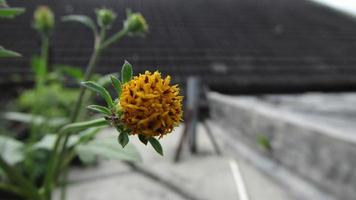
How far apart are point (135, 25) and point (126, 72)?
0.61 m

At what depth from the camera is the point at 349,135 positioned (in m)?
1.77

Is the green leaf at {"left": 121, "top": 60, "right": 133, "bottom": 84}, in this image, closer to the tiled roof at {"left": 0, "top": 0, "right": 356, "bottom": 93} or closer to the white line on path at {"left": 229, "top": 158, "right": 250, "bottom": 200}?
the white line on path at {"left": 229, "top": 158, "right": 250, "bottom": 200}

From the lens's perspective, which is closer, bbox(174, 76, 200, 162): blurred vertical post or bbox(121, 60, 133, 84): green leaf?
bbox(121, 60, 133, 84): green leaf

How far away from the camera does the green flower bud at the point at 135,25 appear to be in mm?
1169

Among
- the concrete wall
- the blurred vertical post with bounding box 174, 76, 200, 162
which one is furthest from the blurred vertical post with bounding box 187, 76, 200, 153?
the concrete wall

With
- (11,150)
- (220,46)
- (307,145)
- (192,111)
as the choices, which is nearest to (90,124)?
(11,150)

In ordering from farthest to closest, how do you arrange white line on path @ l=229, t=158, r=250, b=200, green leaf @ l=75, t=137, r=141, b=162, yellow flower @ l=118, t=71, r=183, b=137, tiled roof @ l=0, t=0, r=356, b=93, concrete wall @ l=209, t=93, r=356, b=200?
tiled roof @ l=0, t=0, r=356, b=93 < white line on path @ l=229, t=158, r=250, b=200 < concrete wall @ l=209, t=93, r=356, b=200 < green leaf @ l=75, t=137, r=141, b=162 < yellow flower @ l=118, t=71, r=183, b=137

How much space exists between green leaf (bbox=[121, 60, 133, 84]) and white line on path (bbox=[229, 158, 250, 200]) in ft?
4.60

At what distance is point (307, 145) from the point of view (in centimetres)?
202

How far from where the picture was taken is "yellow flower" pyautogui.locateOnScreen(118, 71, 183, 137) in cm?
54

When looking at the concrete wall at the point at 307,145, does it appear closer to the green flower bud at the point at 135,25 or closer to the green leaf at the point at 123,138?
the green flower bud at the point at 135,25

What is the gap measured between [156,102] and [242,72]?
567cm

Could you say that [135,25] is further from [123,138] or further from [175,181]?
[175,181]

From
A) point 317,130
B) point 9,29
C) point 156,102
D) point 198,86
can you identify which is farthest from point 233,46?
point 156,102
